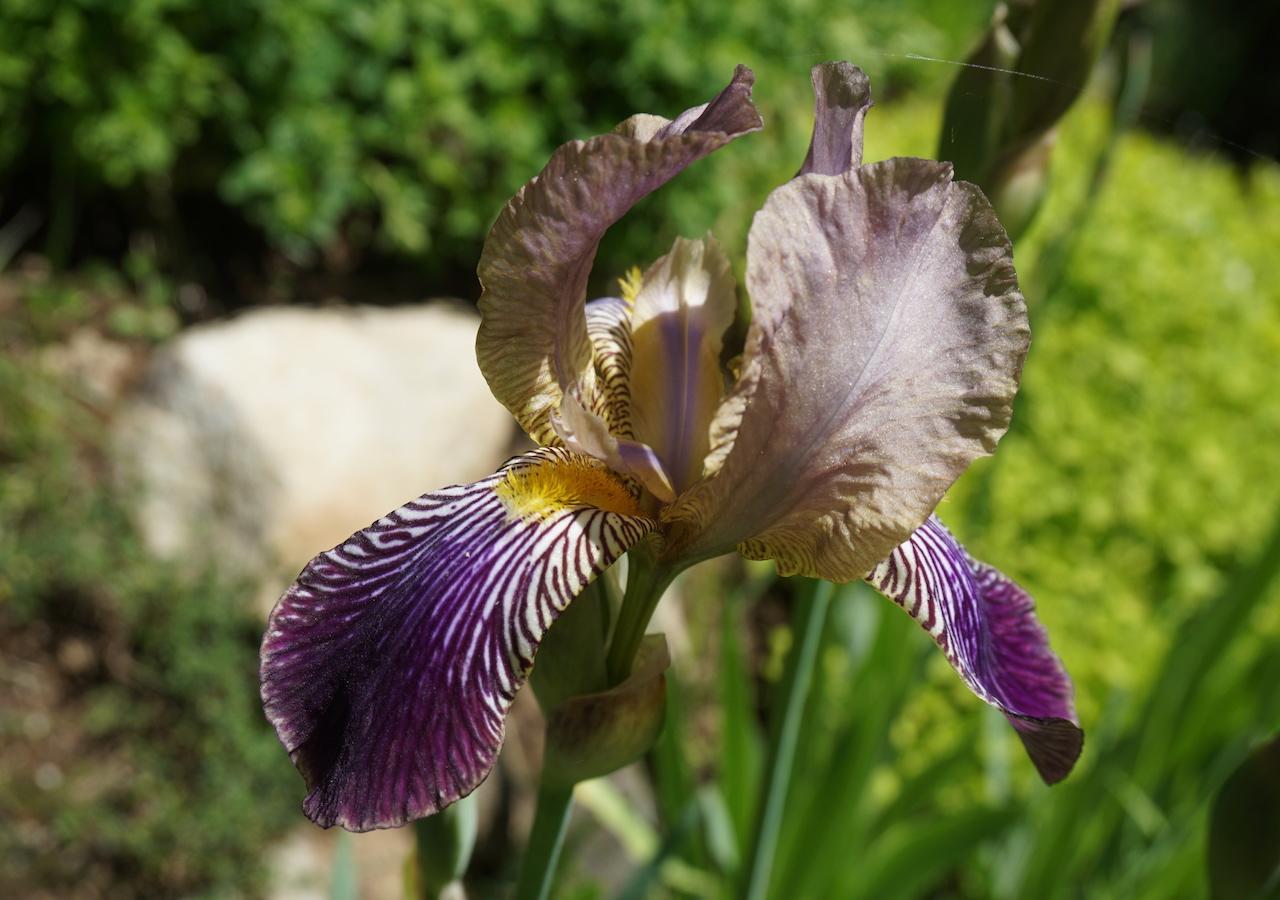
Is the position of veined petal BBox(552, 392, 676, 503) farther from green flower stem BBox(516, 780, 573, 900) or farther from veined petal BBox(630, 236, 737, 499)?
green flower stem BBox(516, 780, 573, 900)

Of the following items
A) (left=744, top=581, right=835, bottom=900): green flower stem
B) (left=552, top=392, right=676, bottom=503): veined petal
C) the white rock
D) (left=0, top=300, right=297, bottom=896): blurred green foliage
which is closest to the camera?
(left=552, top=392, right=676, bottom=503): veined petal

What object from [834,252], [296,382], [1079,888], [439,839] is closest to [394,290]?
[296,382]

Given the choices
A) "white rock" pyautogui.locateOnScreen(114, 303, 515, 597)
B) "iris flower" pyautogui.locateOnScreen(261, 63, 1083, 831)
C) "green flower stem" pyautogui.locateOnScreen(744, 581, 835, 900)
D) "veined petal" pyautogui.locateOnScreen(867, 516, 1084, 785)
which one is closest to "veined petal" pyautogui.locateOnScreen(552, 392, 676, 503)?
"iris flower" pyautogui.locateOnScreen(261, 63, 1083, 831)

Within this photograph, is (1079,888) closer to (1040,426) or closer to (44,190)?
(1040,426)

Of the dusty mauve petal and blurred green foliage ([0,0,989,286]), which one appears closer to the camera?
the dusty mauve petal

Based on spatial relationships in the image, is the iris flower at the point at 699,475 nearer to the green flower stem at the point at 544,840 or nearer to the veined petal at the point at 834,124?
the veined petal at the point at 834,124

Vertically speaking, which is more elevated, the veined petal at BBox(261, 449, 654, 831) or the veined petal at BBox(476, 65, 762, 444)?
the veined petal at BBox(476, 65, 762, 444)
